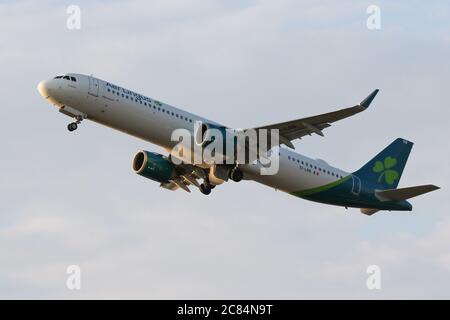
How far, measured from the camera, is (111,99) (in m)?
61.2

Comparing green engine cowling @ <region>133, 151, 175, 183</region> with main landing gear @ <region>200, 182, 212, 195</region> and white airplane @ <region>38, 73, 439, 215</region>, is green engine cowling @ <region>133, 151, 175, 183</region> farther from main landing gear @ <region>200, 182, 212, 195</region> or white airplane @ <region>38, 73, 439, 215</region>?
main landing gear @ <region>200, 182, 212, 195</region>

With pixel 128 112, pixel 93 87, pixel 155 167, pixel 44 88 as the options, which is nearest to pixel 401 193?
pixel 155 167

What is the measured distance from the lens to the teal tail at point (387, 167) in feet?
236

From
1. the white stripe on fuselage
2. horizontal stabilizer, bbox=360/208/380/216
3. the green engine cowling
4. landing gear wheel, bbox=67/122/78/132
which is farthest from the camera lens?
horizontal stabilizer, bbox=360/208/380/216

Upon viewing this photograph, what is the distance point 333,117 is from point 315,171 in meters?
7.94

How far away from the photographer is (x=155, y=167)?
221 feet

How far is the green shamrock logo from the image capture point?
7271 cm

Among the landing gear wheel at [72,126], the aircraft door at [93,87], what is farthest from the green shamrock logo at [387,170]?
the landing gear wheel at [72,126]

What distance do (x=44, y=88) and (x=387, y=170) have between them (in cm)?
2475

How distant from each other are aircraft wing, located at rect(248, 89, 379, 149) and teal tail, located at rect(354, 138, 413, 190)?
366 inches

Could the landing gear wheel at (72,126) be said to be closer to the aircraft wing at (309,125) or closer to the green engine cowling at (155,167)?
the green engine cowling at (155,167)

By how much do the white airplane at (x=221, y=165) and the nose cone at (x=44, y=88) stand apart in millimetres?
56

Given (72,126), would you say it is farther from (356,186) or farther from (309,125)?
(356,186)

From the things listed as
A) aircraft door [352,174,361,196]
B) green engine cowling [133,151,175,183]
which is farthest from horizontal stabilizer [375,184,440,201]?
green engine cowling [133,151,175,183]
